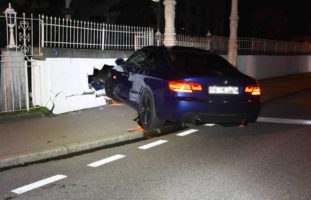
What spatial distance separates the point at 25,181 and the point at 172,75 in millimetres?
3273

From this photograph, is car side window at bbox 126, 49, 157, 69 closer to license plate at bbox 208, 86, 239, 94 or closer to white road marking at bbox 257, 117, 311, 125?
license plate at bbox 208, 86, 239, 94

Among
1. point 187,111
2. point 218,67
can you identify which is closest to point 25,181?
point 187,111

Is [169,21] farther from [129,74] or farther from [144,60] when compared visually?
[144,60]

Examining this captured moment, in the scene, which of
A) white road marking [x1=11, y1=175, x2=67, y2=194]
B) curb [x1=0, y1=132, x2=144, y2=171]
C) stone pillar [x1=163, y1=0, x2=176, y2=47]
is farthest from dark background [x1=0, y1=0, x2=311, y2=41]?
white road marking [x1=11, y1=175, x2=67, y2=194]

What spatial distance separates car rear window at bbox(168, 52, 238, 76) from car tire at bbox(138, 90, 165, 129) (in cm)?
80

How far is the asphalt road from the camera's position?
4.96m

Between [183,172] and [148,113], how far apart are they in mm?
2589

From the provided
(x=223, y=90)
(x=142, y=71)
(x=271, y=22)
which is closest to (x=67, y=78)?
(x=142, y=71)

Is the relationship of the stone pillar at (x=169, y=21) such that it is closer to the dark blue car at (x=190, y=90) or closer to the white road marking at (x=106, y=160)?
the dark blue car at (x=190, y=90)

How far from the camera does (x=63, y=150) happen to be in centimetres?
679

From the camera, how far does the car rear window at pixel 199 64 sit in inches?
308

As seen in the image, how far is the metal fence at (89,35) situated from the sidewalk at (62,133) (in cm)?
179

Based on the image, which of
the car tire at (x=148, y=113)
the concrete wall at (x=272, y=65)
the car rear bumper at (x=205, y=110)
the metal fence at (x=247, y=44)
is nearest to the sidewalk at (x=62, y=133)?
the car tire at (x=148, y=113)

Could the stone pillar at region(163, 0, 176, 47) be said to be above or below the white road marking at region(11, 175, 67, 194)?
above
